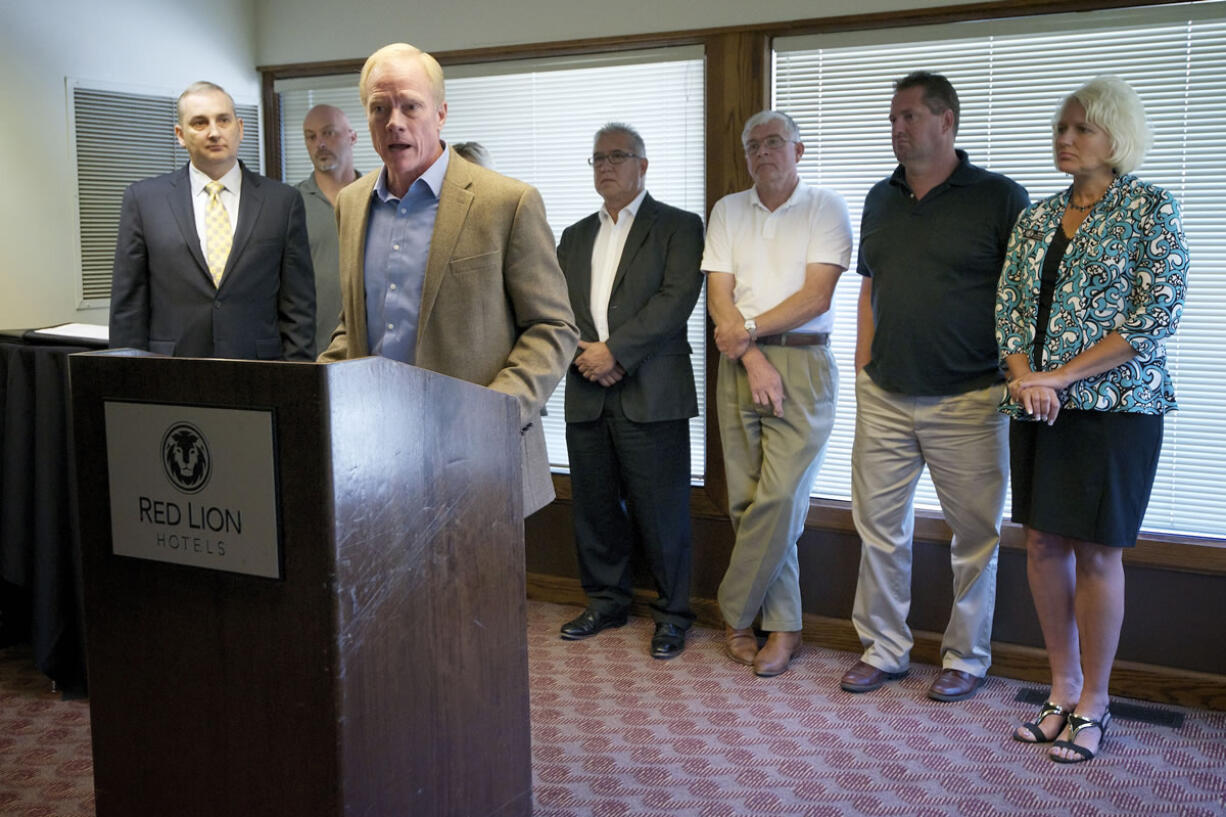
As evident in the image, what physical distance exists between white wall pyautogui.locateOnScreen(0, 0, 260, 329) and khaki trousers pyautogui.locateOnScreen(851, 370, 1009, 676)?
10.2ft

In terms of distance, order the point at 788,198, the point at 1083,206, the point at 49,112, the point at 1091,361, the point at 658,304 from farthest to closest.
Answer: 1. the point at 49,112
2. the point at 658,304
3. the point at 788,198
4. the point at 1083,206
5. the point at 1091,361

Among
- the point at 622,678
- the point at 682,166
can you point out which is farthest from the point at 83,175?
the point at 622,678

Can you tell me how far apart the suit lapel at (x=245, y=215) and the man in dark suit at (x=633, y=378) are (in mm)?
1119

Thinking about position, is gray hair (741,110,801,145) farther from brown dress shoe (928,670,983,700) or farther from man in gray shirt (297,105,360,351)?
brown dress shoe (928,670,983,700)

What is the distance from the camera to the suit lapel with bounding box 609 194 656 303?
417cm

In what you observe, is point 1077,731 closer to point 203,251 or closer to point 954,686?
point 954,686

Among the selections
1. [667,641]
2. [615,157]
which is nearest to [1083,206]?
[615,157]

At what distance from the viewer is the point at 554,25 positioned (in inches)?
182

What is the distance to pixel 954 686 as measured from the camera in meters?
3.68

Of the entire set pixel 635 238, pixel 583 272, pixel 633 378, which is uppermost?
pixel 635 238

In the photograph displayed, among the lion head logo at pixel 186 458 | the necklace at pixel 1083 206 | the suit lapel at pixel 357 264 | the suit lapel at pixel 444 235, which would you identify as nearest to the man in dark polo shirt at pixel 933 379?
the necklace at pixel 1083 206

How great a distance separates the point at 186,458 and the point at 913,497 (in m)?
2.67

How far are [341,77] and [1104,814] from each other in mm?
4196

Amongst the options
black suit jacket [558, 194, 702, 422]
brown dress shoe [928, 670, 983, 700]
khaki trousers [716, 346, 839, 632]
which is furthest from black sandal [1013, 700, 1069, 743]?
black suit jacket [558, 194, 702, 422]
